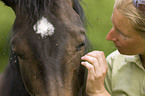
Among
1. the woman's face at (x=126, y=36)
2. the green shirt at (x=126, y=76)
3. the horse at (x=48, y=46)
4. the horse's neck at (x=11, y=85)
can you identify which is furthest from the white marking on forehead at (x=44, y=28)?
the green shirt at (x=126, y=76)

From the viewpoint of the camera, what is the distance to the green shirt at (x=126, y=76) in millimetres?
1515

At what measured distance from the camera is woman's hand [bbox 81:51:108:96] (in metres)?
1.28

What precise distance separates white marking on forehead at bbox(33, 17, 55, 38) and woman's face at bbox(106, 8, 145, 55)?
0.44 m

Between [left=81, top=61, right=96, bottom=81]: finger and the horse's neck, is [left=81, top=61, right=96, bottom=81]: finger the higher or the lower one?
the higher one

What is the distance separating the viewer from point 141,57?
1.54 metres

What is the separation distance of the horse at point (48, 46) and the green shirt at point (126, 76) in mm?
381

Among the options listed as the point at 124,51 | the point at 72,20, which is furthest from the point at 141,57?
the point at 72,20

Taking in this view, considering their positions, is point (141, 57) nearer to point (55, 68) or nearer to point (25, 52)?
point (55, 68)

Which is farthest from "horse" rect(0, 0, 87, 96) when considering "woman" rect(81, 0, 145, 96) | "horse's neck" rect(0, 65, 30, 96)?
"horse's neck" rect(0, 65, 30, 96)

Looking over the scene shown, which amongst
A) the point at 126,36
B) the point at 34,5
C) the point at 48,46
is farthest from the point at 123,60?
the point at 34,5

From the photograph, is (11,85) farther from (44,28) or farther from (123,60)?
(123,60)

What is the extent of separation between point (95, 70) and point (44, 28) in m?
0.46

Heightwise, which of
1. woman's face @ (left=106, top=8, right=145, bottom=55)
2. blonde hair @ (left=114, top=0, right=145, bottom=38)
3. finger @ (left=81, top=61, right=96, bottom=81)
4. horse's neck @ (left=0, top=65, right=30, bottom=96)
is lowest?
horse's neck @ (left=0, top=65, right=30, bottom=96)

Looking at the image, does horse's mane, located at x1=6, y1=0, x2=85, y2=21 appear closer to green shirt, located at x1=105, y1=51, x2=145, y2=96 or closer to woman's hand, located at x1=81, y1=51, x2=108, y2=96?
woman's hand, located at x1=81, y1=51, x2=108, y2=96
